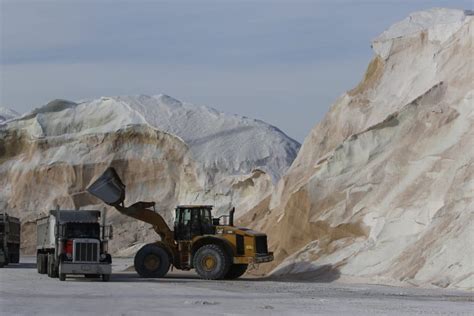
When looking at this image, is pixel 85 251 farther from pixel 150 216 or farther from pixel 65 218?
pixel 150 216

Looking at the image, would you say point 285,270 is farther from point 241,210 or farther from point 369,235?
point 241,210

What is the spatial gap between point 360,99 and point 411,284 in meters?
16.6

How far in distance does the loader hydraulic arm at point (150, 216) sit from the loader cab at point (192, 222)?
29 cm

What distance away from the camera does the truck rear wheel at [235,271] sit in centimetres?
3297

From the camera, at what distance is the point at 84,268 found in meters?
30.5

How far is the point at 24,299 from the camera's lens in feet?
73.3

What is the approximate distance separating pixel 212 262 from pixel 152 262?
2189mm

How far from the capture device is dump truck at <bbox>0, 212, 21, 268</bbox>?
4103 centimetres

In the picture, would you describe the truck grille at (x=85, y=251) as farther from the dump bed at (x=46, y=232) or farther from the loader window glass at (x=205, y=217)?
the loader window glass at (x=205, y=217)

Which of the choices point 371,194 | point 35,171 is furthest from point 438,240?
point 35,171

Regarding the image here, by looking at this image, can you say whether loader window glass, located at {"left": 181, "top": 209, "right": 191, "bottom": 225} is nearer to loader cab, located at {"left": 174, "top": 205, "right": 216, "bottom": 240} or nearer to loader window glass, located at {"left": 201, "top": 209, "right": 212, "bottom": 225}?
loader cab, located at {"left": 174, "top": 205, "right": 216, "bottom": 240}

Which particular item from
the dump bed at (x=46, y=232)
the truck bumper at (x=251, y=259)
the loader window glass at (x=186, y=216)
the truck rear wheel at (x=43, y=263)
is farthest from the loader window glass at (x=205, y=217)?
the truck rear wheel at (x=43, y=263)

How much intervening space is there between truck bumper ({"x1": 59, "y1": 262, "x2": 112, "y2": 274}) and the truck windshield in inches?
45.9

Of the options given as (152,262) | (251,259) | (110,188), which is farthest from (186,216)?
(251,259)
